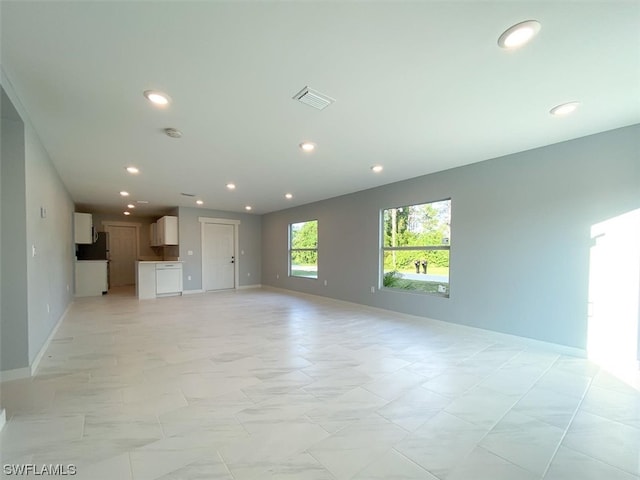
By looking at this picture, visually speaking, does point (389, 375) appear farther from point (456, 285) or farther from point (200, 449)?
point (456, 285)

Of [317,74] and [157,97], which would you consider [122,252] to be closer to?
[157,97]

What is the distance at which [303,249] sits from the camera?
7781mm

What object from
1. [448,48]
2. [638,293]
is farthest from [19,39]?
[638,293]

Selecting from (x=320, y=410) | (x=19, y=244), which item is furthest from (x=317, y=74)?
(x=19, y=244)

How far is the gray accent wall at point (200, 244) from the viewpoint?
7957 mm

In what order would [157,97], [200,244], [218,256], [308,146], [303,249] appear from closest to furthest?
[157,97]
[308,146]
[303,249]
[200,244]
[218,256]

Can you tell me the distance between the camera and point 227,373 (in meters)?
2.74

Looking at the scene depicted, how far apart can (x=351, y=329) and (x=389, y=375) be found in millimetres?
1585

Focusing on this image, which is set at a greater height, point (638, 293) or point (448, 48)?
point (448, 48)

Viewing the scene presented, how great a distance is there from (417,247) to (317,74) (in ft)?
12.2

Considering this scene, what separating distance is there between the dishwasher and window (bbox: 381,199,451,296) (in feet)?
18.2

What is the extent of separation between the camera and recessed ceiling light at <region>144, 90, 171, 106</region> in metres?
2.20

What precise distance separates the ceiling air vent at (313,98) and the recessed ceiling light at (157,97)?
3.45 feet

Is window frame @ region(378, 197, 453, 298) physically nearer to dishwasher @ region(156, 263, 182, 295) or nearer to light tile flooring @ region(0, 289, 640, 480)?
light tile flooring @ region(0, 289, 640, 480)
